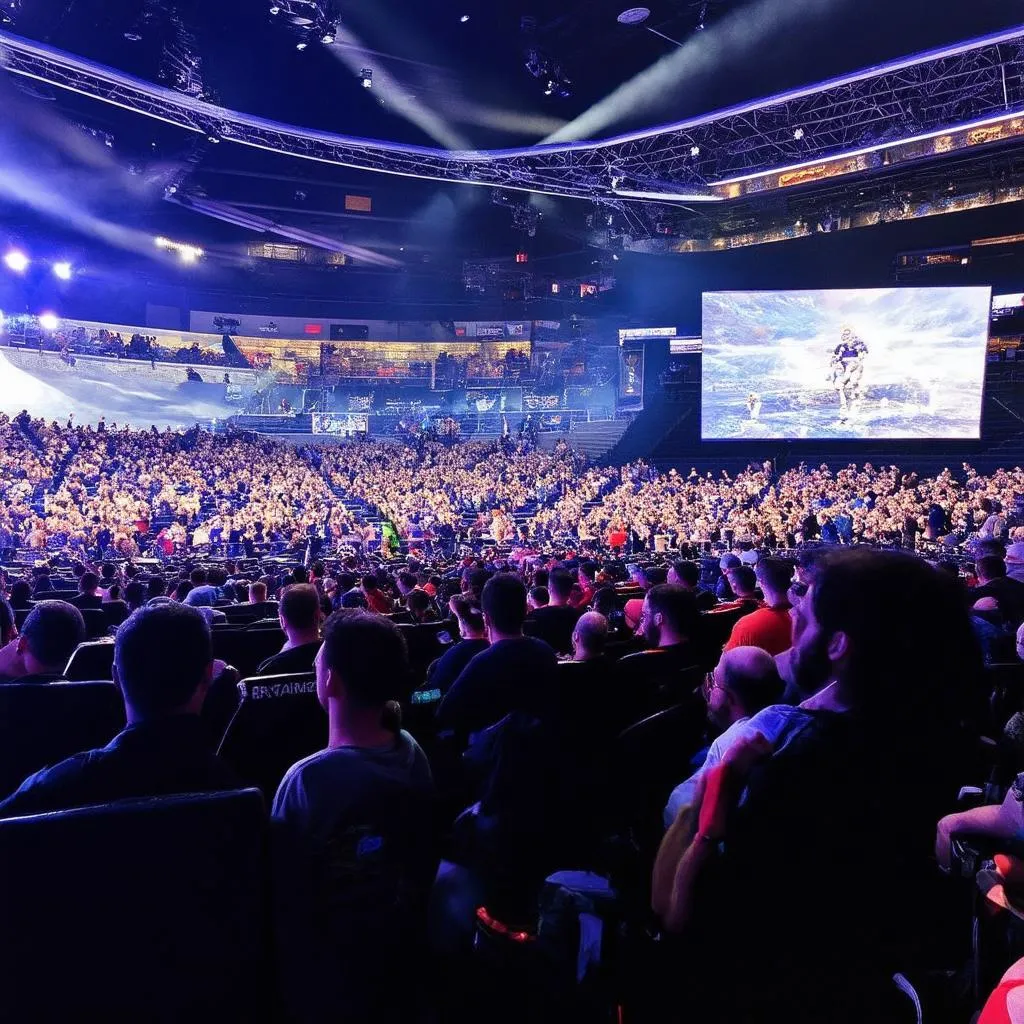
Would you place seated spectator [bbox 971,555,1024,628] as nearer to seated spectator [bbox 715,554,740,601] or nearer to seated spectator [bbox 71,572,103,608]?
seated spectator [bbox 715,554,740,601]

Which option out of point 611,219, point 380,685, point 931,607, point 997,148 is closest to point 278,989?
point 380,685

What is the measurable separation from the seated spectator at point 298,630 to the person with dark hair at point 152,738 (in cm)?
218

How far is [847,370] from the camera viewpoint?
24.6 m

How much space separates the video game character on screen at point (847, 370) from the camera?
2438cm

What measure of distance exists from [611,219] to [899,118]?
467 inches

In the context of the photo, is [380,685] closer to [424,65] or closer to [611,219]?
[424,65]

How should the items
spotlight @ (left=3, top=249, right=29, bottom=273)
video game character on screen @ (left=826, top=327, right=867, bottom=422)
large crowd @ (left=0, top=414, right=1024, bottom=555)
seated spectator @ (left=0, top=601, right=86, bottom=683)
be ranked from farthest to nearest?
1. spotlight @ (left=3, top=249, right=29, bottom=273)
2. video game character on screen @ (left=826, top=327, right=867, bottom=422)
3. large crowd @ (left=0, top=414, right=1024, bottom=555)
4. seated spectator @ (left=0, top=601, right=86, bottom=683)

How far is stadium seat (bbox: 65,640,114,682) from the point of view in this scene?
15.9ft

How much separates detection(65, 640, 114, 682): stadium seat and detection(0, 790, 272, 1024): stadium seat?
3389mm

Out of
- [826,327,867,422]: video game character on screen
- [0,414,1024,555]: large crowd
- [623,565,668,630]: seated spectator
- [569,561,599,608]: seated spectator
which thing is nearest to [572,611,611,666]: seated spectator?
[623,565,668,630]: seated spectator

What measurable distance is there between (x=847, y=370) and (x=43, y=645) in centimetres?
2424

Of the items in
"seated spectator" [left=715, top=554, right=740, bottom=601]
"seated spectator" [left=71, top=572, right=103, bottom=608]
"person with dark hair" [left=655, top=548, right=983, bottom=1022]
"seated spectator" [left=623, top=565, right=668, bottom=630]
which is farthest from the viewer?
"seated spectator" [left=715, top=554, right=740, bottom=601]

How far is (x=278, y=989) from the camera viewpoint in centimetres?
201

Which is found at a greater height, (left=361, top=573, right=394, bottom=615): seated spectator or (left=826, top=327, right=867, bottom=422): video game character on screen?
(left=826, top=327, right=867, bottom=422): video game character on screen
